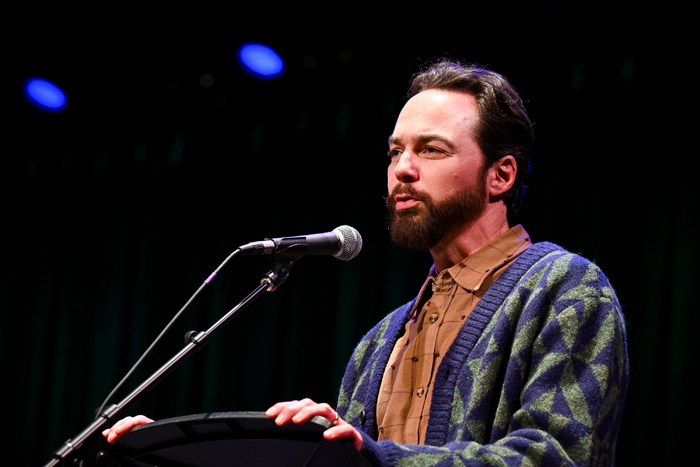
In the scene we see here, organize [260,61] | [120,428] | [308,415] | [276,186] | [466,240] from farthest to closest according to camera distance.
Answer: [276,186], [260,61], [466,240], [120,428], [308,415]

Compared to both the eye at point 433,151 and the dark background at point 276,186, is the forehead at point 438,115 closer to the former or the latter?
the eye at point 433,151

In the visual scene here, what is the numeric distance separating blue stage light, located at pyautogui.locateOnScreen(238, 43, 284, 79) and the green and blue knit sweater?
247 cm

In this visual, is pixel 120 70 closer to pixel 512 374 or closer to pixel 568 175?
pixel 568 175

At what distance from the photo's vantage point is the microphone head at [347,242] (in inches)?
65.4

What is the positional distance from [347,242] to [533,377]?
54 centimetres

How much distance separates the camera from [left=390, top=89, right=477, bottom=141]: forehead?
1984mm

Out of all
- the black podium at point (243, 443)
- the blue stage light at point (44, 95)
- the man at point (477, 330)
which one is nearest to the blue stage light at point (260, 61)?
the blue stage light at point (44, 95)

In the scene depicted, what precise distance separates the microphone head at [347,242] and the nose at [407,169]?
340 mm

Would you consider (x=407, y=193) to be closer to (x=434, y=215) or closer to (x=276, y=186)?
(x=434, y=215)

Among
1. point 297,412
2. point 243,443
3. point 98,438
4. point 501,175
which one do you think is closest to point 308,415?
point 297,412

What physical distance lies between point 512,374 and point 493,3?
7.12 feet

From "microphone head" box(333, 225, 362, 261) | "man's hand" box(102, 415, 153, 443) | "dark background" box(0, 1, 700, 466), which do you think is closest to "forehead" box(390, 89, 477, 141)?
"microphone head" box(333, 225, 362, 261)

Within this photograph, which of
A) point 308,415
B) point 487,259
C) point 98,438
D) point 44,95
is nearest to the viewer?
point 308,415

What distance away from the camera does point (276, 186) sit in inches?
170
